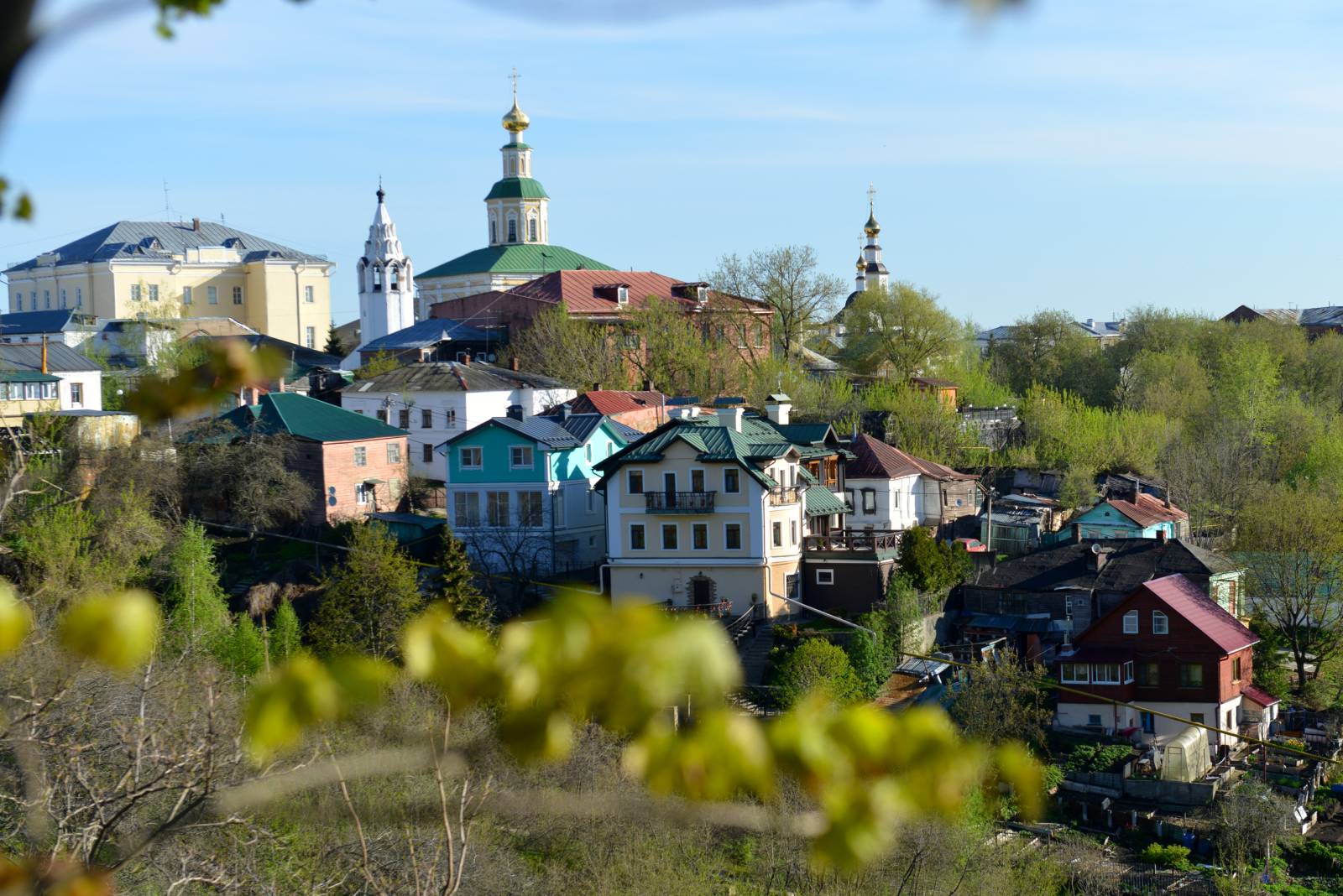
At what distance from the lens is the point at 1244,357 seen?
48344 millimetres

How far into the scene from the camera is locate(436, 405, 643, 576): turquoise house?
89.7 ft

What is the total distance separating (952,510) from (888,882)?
17472 millimetres

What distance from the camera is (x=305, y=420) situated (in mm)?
29938

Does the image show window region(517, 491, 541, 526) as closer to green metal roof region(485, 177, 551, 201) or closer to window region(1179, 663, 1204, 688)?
window region(1179, 663, 1204, 688)

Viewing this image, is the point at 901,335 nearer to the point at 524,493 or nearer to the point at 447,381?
the point at 447,381

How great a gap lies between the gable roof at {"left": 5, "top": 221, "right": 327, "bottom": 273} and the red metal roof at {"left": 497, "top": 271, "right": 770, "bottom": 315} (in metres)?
22.0

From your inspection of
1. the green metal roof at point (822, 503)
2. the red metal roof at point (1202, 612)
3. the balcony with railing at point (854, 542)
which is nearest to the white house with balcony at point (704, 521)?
the balcony with railing at point (854, 542)

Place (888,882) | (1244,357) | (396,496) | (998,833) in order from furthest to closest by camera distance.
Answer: (1244,357)
(396,496)
(998,833)
(888,882)

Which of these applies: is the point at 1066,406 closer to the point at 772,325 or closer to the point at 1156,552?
the point at 772,325

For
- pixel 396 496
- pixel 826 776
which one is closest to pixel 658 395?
pixel 396 496

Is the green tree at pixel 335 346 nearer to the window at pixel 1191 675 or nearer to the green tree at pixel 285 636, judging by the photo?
the green tree at pixel 285 636

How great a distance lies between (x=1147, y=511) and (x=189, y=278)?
44.0 metres

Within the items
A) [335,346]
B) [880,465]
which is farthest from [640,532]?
[335,346]

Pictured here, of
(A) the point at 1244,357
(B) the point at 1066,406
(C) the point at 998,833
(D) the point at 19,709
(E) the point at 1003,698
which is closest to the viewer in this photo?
(D) the point at 19,709
